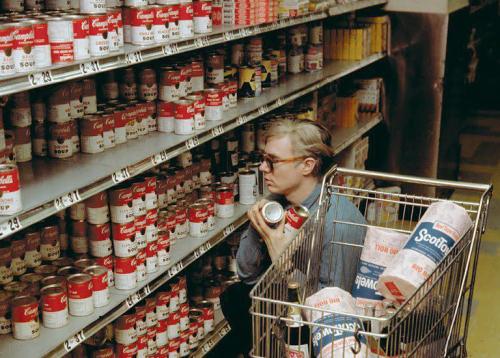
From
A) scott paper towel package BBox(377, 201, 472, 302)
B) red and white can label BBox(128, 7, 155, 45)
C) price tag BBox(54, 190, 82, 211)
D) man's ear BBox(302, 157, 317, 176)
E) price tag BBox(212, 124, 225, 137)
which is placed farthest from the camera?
price tag BBox(212, 124, 225, 137)

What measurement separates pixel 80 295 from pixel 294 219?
817mm

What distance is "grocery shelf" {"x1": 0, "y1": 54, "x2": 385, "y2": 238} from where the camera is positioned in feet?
7.66

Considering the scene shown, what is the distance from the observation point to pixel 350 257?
2.56 metres

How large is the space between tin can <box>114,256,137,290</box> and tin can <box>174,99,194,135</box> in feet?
2.10

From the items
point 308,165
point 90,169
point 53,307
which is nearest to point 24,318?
point 53,307

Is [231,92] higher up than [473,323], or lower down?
higher up

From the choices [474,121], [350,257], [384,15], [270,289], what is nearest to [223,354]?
[350,257]

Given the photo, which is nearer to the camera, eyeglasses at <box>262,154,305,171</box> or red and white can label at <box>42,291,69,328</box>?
red and white can label at <box>42,291,69,328</box>

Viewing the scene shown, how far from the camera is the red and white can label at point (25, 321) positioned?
2547 millimetres

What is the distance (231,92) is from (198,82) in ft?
0.90

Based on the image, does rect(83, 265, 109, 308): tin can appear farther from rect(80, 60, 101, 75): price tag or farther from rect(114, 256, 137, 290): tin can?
rect(80, 60, 101, 75): price tag

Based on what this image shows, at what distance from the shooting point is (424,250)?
2012 mm

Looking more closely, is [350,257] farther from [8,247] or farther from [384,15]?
[384,15]

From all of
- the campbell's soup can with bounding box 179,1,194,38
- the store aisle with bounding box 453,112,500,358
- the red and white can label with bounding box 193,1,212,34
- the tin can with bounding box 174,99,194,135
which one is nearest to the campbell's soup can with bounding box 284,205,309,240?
the tin can with bounding box 174,99,194,135
